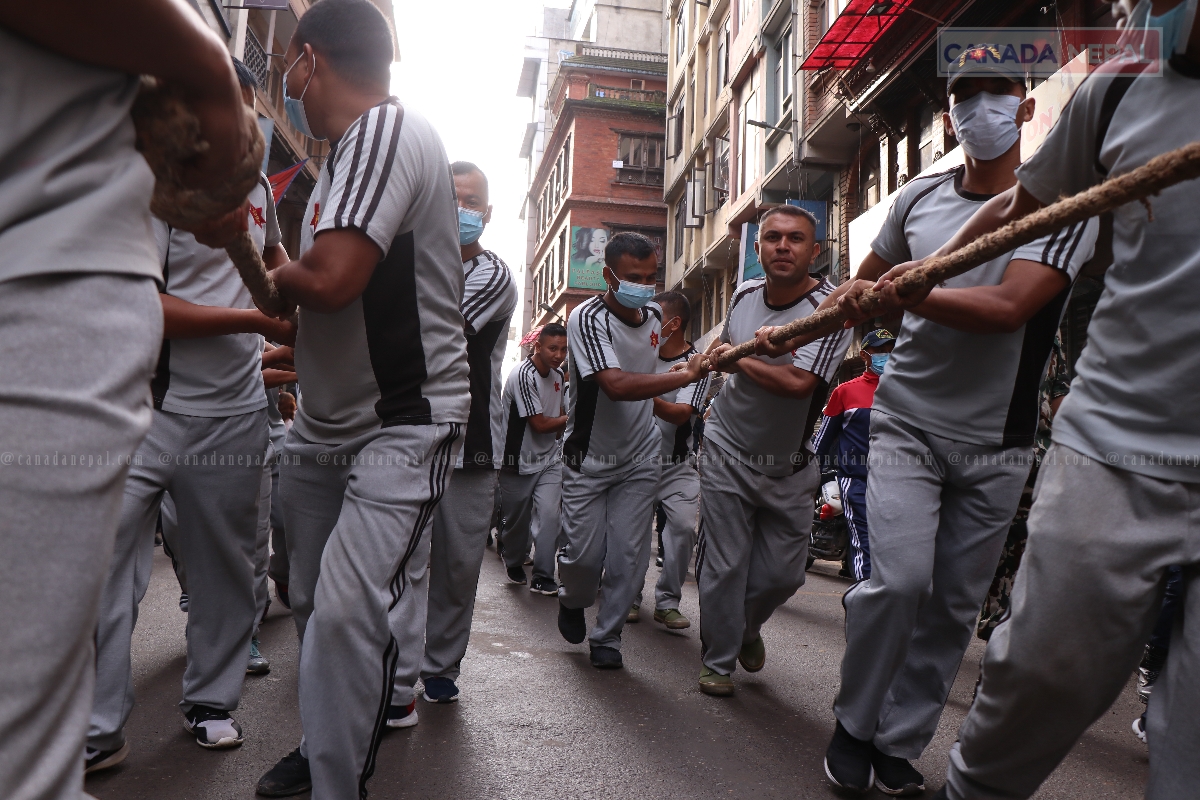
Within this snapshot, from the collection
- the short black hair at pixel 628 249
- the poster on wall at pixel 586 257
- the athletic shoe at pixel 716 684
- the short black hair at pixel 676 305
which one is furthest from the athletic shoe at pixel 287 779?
the poster on wall at pixel 586 257

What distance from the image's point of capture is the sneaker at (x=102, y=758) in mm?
3133

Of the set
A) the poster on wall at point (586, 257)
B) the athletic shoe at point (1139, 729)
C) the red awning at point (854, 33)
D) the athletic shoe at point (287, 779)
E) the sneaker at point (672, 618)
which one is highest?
the red awning at point (854, 33)

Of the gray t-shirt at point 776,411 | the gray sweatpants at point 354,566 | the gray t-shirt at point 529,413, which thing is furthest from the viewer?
the gray t-shirt at point 529,413

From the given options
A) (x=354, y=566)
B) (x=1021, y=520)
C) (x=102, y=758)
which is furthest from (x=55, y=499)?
(x=1021, y=520)

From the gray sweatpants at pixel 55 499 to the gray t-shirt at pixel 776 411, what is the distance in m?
3.74

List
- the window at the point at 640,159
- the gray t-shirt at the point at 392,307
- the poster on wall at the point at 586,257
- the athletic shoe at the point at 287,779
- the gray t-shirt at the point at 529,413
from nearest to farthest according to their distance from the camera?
the gray t-shirt at the point at 392,307
the athletic shoe at the point at 287,779
the gray t-shirt at the point at 529,413
the poster on wall at the point at 586,257
the window at the point at 640,159

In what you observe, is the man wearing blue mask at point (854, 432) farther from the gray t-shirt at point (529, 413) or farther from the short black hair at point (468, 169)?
the short black hair at point (468, 169)

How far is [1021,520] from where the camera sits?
5188 millimetres

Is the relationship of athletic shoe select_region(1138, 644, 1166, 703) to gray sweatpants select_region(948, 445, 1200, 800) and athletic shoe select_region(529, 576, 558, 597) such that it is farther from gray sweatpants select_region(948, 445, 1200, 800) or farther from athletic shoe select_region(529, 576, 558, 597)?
athletic shoe select_region(529, 576, 558, 597)

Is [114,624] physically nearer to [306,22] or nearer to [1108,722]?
[306,22]

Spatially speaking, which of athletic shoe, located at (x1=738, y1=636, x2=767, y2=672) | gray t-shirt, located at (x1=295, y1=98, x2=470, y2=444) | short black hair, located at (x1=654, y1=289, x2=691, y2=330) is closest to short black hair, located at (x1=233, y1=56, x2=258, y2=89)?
gray t-shirt, located at (x1=295, y1=98, x2=470, y2=444)

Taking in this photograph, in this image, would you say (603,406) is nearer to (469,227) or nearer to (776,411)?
(776,411)

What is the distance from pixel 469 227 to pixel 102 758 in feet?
8.42

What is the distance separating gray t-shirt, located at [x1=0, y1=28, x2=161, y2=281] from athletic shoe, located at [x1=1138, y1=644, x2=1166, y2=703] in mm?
4399
